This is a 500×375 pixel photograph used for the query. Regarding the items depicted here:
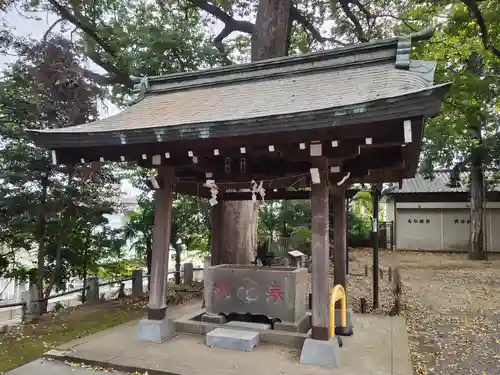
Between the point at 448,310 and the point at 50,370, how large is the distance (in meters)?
8.02

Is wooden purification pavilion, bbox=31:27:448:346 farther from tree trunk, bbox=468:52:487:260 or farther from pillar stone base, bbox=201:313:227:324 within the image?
tree trunk, bbox=468:52:487:260

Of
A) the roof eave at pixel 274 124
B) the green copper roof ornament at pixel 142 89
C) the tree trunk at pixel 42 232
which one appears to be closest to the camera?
the roof eave at pixel 274 124

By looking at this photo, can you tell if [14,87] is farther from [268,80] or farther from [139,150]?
[268,80]

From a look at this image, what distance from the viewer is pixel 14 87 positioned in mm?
8367

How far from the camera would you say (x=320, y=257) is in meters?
5.19

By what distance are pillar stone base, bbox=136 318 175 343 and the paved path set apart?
3.27ft

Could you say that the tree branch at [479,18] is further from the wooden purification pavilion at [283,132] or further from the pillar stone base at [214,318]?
the pillar stone base at [214,318]

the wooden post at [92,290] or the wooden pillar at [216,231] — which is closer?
the wooden pillar at [216,231]

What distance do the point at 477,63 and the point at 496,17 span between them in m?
6.15

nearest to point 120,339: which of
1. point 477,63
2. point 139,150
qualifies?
point 139,150

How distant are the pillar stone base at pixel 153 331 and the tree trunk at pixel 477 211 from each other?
1698cm

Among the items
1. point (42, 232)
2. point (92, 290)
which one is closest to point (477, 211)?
point (92, 290)

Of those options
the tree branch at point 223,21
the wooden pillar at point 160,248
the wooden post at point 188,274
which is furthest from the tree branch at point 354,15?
the wooden post at point 188,274

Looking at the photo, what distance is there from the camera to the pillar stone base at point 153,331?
586cm
